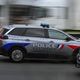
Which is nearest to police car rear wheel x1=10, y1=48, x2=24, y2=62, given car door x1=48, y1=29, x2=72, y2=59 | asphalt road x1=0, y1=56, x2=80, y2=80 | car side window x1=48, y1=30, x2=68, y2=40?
asphalt road x1=0, y1=56, x2=80, y2=80

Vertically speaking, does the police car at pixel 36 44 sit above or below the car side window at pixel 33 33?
below

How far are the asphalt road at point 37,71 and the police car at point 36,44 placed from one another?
36 centimetres

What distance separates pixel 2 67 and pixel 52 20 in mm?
16540

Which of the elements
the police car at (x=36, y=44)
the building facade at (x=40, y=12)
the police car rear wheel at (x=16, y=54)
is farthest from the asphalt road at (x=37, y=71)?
the building facade at (x=40, y=12)

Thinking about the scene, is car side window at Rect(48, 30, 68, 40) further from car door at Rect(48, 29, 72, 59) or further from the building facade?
the building facade

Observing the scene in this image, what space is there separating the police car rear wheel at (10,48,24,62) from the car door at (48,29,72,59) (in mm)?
1148

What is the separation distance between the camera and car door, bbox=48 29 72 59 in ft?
50.8

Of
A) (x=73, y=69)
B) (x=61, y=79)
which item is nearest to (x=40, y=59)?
(x=73, y=69)

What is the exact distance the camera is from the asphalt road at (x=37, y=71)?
11.8m

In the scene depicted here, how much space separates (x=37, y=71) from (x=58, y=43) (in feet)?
8.56

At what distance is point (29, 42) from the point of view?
50.6 ft

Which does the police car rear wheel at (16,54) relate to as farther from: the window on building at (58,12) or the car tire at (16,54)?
the window on building at (58,12)

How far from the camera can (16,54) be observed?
51.0 ft

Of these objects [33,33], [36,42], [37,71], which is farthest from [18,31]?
[37,71]
